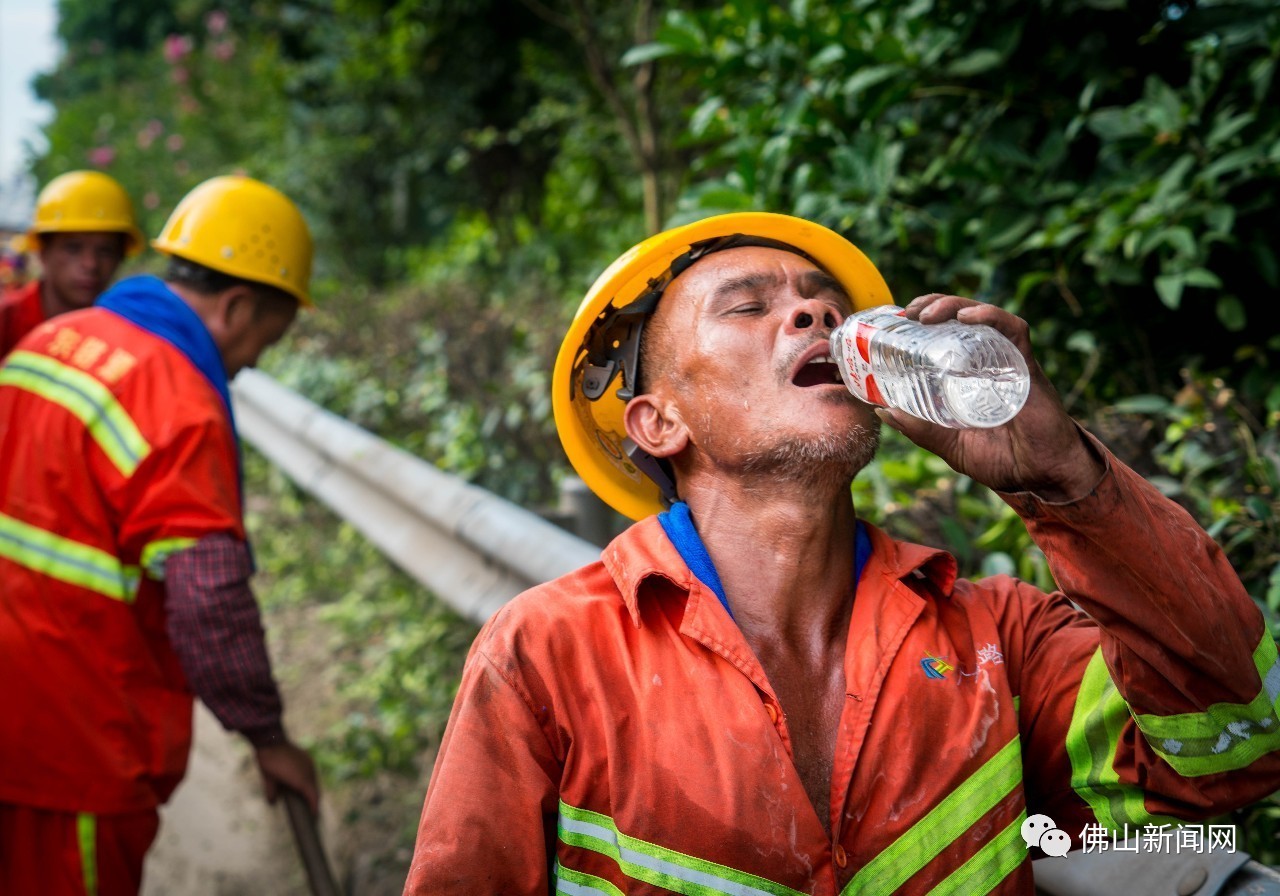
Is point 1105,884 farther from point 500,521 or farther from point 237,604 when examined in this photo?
point 237,604

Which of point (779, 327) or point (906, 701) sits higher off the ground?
point (779, 327)

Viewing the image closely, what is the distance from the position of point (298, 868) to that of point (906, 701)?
310 cm

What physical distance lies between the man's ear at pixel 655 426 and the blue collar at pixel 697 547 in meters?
0.13

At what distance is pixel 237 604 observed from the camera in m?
3.15

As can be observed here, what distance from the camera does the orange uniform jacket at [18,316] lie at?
5598 millimetres

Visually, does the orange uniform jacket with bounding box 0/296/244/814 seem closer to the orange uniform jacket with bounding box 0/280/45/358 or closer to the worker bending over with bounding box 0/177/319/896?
the worker bending over with bounding box 0/177/319/896

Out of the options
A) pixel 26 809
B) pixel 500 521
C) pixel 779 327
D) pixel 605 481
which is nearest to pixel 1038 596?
pixel 779 327

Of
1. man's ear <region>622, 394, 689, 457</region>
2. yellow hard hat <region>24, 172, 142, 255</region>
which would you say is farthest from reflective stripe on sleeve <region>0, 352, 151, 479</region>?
yellow hard hat <region>24, 172, 142, 255</region>

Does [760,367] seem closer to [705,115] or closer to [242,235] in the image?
[705,115]

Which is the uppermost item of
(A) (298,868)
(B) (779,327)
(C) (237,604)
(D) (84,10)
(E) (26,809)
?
(D) (84,10)

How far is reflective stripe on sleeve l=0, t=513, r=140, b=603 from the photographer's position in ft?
10.5

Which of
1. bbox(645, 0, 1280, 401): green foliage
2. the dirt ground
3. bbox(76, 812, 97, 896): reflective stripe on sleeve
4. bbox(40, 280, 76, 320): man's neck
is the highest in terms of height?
bbox(645, 0, 1280, 401): green foliage

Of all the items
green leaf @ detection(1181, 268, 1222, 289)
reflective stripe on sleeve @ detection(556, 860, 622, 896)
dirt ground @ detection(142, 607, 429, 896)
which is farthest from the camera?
dirt ground @ detection(142, 607, 429, 896)

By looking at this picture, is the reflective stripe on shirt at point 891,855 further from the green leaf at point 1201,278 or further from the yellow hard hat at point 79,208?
the yellow hard hat at point 79,208
